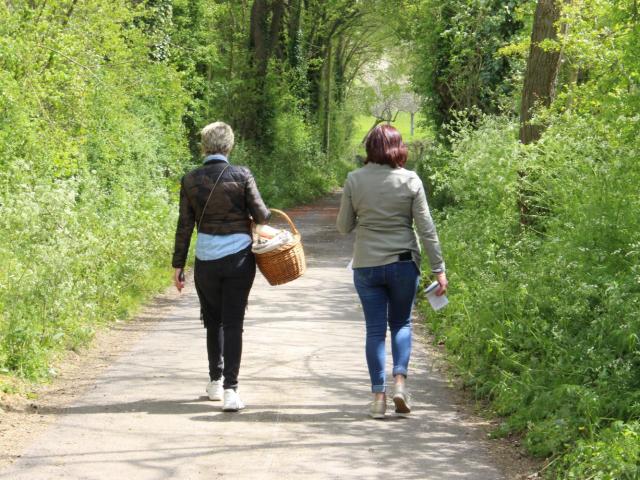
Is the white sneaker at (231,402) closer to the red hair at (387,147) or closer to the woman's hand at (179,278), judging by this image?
the woman's hand at (179,278)

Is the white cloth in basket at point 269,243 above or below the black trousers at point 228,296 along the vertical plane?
above

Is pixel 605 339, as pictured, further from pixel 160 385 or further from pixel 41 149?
pixel 41 149

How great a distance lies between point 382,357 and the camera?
760 centimetres

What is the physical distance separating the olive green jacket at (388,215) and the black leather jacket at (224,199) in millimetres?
695

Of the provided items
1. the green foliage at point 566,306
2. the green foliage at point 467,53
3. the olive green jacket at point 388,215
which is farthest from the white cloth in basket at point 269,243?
the green foliage at point 467,53

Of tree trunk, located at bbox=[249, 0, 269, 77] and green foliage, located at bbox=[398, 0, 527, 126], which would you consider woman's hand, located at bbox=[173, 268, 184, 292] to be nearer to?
green foliage, located at bbox=[398, 0, 527, 126]

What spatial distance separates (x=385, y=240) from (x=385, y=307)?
0.51m

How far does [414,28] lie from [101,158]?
1351cm

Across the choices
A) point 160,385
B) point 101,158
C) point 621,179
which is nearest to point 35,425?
point 160,385

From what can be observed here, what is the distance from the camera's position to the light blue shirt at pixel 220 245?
776 cm

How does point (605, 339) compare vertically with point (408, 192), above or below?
below

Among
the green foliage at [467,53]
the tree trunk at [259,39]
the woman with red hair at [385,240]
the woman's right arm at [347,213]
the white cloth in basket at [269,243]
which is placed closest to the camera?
the woman with red hair at [385,240]

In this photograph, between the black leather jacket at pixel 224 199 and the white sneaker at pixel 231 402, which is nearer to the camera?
the white sneaker at pixel 231 402

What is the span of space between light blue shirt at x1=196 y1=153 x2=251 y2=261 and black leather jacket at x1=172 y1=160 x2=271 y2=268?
4 centimetres
